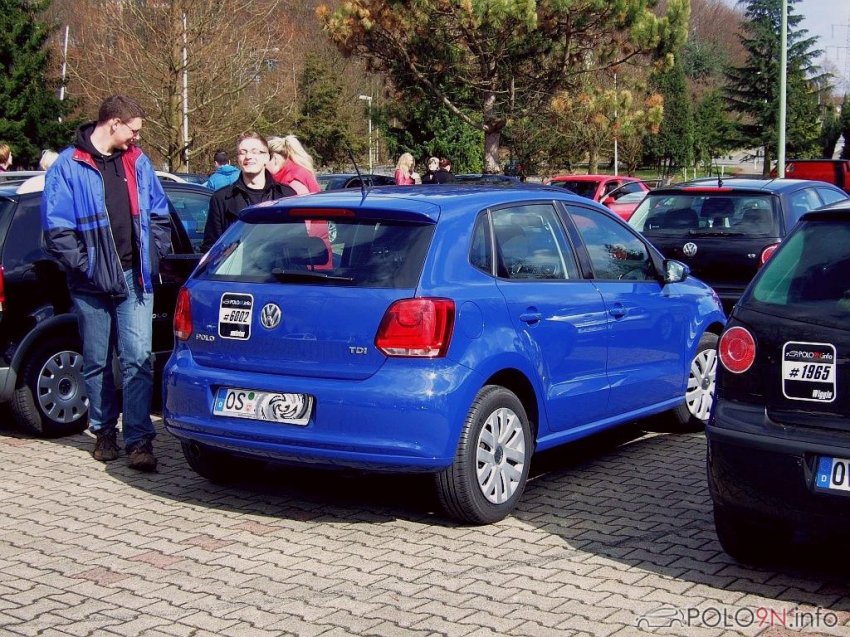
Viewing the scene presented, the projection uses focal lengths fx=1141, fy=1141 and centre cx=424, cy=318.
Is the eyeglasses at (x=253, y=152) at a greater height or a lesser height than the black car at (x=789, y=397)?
greater

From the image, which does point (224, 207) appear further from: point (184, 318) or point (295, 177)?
point (184, 318)

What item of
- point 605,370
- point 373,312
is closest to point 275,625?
point 373,312

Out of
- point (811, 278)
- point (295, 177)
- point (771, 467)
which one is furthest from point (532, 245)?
point (295, 177)

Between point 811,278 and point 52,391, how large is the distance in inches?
200

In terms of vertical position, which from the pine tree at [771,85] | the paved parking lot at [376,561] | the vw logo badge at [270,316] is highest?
the pine tree at [771,85]

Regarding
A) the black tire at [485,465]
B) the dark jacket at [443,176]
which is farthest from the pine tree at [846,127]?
the black tire at [485,465]

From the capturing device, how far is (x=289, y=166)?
8336 mm

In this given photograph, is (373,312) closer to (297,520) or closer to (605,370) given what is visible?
(297,520)

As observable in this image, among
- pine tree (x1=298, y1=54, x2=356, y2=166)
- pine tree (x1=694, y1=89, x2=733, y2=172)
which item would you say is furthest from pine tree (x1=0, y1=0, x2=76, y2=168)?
pine tree (x1=694, y1=89, x2=733, y2=172)

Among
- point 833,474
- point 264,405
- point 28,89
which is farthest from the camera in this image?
point 28,89

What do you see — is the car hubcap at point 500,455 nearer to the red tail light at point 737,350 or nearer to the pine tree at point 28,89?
the red tail light at point 737,350

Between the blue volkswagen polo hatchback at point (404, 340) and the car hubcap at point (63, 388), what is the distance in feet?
5.93

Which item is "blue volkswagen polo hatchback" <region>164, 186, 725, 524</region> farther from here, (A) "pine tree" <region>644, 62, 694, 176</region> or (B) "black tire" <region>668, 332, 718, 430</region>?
(A) "pine tree" <region>644, 62, 694, 176</region>

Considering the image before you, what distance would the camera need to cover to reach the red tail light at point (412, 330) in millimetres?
5133
